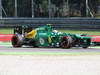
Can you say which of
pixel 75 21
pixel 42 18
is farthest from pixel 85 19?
pixel 42 18

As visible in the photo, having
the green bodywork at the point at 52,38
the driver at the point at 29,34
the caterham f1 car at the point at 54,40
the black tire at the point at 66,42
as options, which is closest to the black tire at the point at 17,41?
the caterham f1 car at the point at 54,40

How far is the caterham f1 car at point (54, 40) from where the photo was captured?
61.5 feet

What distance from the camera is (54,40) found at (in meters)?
19.2

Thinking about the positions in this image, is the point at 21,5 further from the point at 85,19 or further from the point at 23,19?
the point at 85,19

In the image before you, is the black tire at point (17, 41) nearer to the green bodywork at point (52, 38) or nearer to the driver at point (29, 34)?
the driver at point (29, 34)

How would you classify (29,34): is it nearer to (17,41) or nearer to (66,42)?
(17,41)

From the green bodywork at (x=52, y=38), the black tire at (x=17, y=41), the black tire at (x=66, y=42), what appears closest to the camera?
the black tire at (x=66, y=42)

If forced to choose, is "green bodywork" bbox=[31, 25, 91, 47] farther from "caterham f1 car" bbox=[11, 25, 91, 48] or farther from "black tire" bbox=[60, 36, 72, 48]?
"black tire" bbox=[60, 36, 72, 48]

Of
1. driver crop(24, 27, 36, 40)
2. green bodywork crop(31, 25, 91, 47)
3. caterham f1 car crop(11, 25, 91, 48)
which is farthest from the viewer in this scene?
driver crop(24, 27, 36, 40)

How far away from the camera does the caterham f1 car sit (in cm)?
1873
